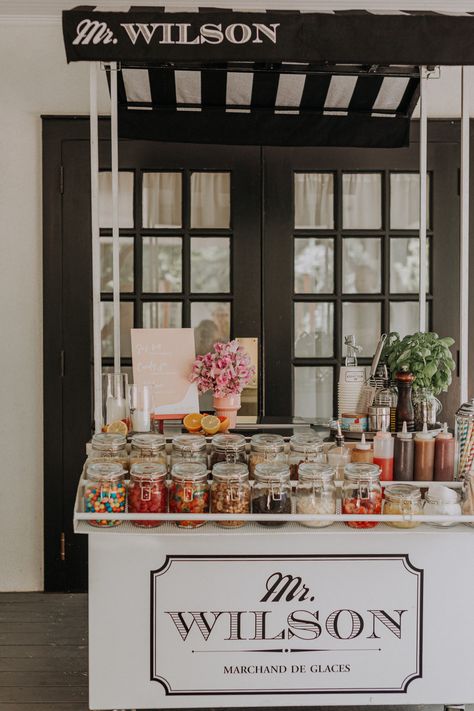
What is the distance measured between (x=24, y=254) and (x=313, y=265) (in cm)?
158

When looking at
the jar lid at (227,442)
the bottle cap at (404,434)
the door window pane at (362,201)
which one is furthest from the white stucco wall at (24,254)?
the bottle cap at (404,434)

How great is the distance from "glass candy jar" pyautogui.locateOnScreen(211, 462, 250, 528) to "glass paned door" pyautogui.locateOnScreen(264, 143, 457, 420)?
164cm

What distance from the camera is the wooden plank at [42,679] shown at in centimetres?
281

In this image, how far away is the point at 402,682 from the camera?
2.29 m

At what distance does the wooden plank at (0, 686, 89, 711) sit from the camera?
2.69m

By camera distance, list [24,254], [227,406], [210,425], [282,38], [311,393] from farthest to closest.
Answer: [311,393]
[24,254]
[227,406]
[210,425]
[282,38]

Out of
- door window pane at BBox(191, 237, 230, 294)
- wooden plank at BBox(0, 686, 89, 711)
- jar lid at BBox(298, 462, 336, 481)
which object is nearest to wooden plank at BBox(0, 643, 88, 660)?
wooden plank at BBox(0, 686, 89, 711)

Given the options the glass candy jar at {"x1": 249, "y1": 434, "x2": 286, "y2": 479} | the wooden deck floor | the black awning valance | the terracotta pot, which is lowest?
the wooden deck floor

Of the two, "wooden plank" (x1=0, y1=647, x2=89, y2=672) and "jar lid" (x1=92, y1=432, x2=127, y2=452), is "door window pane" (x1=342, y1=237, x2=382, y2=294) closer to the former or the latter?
"jar lid" (x1=92, y1=432, x2=127, y2=452)

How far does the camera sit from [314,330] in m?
3.90

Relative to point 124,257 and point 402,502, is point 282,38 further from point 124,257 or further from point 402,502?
point 124,257

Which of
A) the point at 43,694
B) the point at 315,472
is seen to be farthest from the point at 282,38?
the point at 43,694

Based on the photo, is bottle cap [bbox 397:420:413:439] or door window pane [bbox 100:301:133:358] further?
door window pane [bbox 100:301:133:358]

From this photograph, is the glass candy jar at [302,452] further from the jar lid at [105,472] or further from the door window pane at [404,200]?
the door window pane at [404,200]
